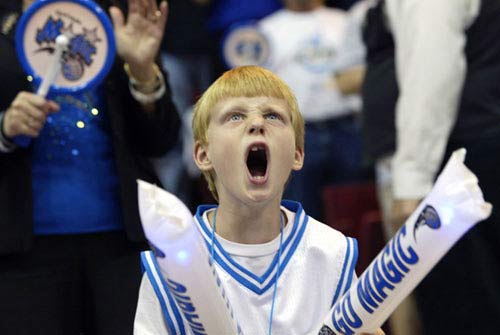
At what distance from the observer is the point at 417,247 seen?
62.5 inches

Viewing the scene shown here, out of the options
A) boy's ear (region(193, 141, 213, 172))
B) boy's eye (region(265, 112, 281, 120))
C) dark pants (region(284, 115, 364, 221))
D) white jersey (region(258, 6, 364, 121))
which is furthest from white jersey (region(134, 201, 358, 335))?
white jersey (region(258, 6, 364, 121))

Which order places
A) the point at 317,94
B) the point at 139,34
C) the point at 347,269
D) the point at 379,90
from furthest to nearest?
the point at 317,94 < the point at 379,90 < the point at 139,34 < the point at 347,269

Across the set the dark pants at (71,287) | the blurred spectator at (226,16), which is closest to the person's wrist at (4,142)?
the dark pants at (71,287)

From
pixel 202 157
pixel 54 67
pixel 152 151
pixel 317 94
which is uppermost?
pixel 54 67

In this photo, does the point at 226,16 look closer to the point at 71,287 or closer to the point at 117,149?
the point at 117,149

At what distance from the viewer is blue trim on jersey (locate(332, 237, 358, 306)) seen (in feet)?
6.46

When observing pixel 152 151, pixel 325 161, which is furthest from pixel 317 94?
pixel 152 151

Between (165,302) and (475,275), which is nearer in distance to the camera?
(165,302)

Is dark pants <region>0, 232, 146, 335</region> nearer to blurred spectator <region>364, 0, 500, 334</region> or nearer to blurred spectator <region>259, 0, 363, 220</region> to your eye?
blurred spectator <region>364, 0, 500, 334</region>

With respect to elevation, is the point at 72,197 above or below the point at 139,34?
below

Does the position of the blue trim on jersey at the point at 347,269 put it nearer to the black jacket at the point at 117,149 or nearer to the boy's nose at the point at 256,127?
the boy's nose at the point at 256,127

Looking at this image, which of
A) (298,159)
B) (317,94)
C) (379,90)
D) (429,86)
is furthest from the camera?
(317,94)

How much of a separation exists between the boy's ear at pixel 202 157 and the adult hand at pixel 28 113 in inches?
16.9

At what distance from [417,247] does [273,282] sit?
1.43ft
